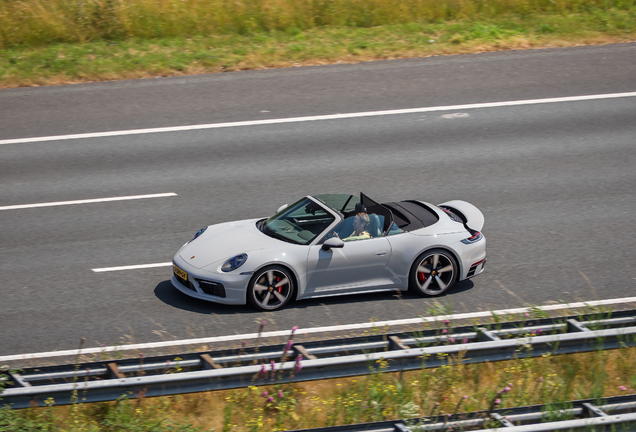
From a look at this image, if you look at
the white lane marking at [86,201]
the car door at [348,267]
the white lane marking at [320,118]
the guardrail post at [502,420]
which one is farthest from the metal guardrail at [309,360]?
the white lane marking at [320,118]

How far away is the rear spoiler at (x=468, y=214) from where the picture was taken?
1009 centimetres

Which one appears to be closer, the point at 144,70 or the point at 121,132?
the point at 121,132

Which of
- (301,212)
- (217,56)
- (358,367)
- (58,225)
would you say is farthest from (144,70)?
(358,367)

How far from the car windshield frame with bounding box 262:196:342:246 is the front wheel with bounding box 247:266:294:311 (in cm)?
53

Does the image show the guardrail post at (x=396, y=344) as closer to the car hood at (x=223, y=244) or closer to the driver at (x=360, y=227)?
the driver at (x=360, y=227)

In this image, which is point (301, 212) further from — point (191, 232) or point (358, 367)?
point (358, 367)

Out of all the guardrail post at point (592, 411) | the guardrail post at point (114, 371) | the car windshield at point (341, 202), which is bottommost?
the guardrail post at point (592, 411)

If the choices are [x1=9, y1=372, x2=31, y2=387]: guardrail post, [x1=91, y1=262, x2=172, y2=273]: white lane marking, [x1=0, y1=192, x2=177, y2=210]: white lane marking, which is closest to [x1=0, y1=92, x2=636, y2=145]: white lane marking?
[x1=0, y1=192, x2=177, y2=210]: white lane marking

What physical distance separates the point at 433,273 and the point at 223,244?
2.77 meters

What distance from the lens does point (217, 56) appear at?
18.3m

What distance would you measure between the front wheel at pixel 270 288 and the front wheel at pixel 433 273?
5.41ft

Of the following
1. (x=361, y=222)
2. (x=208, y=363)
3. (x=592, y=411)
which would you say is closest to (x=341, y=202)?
(x=361, y=222)

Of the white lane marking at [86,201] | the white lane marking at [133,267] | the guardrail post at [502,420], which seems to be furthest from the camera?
the white lane marking at [86,201]

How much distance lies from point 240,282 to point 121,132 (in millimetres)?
7234
